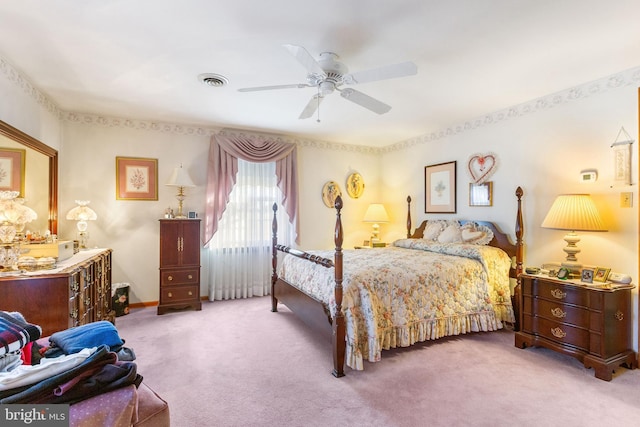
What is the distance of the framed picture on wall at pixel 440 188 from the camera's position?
443 cm

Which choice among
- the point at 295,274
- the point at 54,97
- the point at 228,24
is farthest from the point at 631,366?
the point at 54,97

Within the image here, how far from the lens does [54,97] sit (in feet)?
11.1

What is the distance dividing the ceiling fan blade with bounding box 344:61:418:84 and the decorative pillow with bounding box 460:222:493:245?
251 centimetres

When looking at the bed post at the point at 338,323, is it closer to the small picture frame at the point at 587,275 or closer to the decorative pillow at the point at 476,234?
the small picture frame at the point at 587,275

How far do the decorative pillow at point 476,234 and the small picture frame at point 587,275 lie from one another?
1127 mm

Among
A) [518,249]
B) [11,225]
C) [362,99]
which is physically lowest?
[518,249]

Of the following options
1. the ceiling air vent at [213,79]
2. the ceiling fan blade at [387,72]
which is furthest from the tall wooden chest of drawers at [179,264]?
the ceiling fan blade at [387,72]

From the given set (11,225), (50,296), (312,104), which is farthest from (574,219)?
(11,225)

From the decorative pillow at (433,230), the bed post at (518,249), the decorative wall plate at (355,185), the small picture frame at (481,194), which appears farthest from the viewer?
the decorative wall plate at (355,185)

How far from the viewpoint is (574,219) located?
108 inches

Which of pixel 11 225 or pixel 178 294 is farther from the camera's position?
pixel 178 294

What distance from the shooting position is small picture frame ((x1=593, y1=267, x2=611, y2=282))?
2.60m

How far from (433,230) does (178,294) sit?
11.8 feet

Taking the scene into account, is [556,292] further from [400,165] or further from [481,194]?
[400,165]
